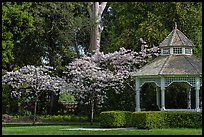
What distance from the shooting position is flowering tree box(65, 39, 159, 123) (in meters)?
28.8

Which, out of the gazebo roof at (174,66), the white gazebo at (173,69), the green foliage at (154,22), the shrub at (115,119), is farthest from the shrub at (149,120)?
the green foliage at (154,22)

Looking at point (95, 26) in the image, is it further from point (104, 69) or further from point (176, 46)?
point (176, 46)

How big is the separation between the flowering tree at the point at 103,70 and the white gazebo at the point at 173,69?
2.93 metres

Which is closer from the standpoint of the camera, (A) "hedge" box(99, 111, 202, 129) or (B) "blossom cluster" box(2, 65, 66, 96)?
(A) "hedge" box(99, 111, 202, 129)

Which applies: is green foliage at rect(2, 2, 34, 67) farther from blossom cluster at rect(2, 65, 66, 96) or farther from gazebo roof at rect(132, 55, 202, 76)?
gazebo roof at rect(132, 55, 202, 76)

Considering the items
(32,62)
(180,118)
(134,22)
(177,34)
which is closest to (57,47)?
(32,62)

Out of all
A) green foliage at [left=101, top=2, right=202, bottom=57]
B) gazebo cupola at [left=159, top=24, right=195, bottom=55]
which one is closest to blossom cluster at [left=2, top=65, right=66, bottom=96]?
green foliage at [left=101, top=2, right=202, bottom=57]

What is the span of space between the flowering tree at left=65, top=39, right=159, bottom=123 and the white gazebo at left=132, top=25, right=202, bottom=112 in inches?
115

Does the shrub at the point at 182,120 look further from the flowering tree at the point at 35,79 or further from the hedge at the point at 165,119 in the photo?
the flowering tree at the point at 35,79

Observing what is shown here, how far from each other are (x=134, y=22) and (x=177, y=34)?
661 centimetres

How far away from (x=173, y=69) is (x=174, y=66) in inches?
12.1

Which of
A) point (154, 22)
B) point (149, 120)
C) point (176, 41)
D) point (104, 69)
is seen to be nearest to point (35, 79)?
point (104, 69)

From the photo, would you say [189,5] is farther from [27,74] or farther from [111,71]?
[27,74]

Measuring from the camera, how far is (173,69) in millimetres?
25281
